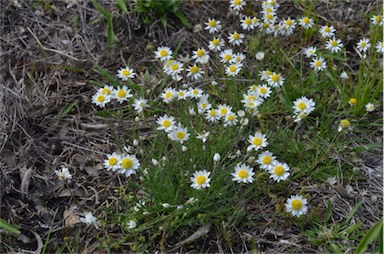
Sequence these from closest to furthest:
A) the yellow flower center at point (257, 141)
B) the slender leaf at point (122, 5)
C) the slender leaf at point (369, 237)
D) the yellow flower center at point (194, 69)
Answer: the slender leaf at point (369, 237) < the yellow flower center at point (257, 141) < the yellow flower center at point (194, 69) < the slender leaf at point (122, 5)

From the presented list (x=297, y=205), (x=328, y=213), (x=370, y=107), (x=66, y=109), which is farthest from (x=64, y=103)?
(x=370, y=107)

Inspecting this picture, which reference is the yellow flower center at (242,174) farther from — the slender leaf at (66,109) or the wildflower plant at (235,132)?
the slender leaf at (66,109)

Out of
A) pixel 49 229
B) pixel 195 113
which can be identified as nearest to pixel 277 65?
pixel 195 113

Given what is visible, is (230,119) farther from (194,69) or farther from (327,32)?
(327,32)

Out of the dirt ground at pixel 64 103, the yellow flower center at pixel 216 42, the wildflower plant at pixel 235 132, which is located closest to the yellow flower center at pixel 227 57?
the wildflower plant at pixel 235 132

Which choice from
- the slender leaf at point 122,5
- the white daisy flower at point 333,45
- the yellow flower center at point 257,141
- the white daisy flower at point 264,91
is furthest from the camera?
the slender leaf at point 122,5

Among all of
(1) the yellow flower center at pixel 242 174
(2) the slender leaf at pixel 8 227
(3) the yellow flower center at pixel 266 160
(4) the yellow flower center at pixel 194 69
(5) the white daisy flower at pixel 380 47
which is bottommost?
(2) the slender leaf at pixel 8 227
